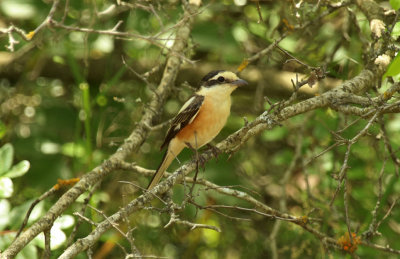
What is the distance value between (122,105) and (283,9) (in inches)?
68.8

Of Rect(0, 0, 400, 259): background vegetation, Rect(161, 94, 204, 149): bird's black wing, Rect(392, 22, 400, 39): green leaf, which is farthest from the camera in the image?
Rect(161, 94, 204, 149): bird's black wing

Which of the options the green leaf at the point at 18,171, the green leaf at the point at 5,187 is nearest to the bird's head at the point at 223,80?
the green leaf at the point at 18,171

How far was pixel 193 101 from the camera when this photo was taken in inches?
182

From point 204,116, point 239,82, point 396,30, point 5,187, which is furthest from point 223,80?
point 5,187

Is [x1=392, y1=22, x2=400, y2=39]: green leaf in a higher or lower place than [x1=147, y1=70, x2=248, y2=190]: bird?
higher

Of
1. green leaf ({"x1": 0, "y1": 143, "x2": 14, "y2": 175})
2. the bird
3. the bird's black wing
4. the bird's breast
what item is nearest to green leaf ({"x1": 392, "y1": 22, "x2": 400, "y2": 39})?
the bird

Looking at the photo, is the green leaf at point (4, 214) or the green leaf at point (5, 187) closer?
the green leaf at point (5, 187)

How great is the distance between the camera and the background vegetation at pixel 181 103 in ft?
14.6

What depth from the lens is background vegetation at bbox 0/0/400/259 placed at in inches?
175

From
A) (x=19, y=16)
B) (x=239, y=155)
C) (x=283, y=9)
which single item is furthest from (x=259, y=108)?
(x=19, y=16)

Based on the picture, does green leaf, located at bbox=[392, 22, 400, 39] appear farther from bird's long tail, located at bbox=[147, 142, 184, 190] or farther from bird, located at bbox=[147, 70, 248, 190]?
bird's long tail, located at bbox=[147, 142, 184, 190]

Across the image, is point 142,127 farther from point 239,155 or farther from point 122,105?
point 239,155

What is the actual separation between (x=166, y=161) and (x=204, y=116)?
0.48 metres

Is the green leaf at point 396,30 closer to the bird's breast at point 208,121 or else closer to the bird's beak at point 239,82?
the bird's beak at point 239,82
